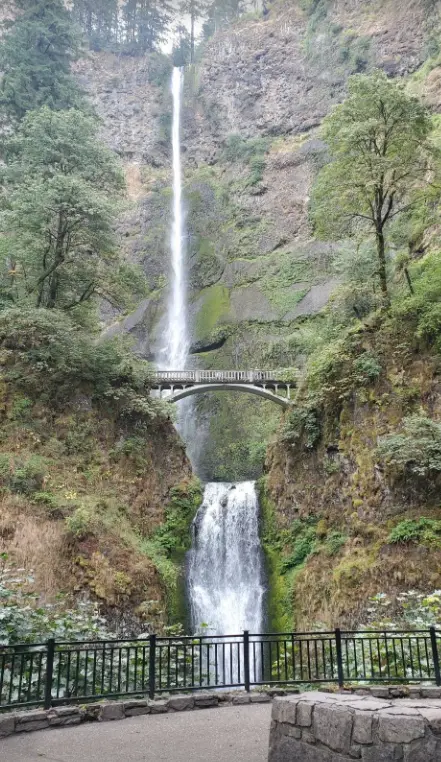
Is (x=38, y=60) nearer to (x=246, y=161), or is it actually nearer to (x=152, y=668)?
(x=246, y=161)

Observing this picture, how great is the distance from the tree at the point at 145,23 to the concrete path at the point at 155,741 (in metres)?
73.1

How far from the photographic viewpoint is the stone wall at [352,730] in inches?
164

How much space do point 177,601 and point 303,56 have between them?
179ft

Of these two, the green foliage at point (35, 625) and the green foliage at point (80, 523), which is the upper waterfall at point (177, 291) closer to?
the green foliage at point (80, 523)

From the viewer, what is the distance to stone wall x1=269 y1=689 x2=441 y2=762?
4172 mm

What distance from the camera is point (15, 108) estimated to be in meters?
29.4

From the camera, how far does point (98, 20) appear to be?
67.9 m

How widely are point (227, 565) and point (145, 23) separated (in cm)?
7022

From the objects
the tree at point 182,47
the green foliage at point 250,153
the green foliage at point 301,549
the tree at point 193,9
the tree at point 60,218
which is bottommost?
the green foliage at point 301,549

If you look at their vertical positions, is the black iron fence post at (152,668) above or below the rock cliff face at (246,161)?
below

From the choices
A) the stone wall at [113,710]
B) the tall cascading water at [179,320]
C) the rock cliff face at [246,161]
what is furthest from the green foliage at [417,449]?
the tall cascading water at [179,320]

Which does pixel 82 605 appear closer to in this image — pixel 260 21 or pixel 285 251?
pixel 285 251

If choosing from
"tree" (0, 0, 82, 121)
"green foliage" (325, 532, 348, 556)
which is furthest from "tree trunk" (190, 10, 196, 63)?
"green foliage" (325, 532, 348, 556)

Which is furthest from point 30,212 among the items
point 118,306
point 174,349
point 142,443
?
point 174,349
